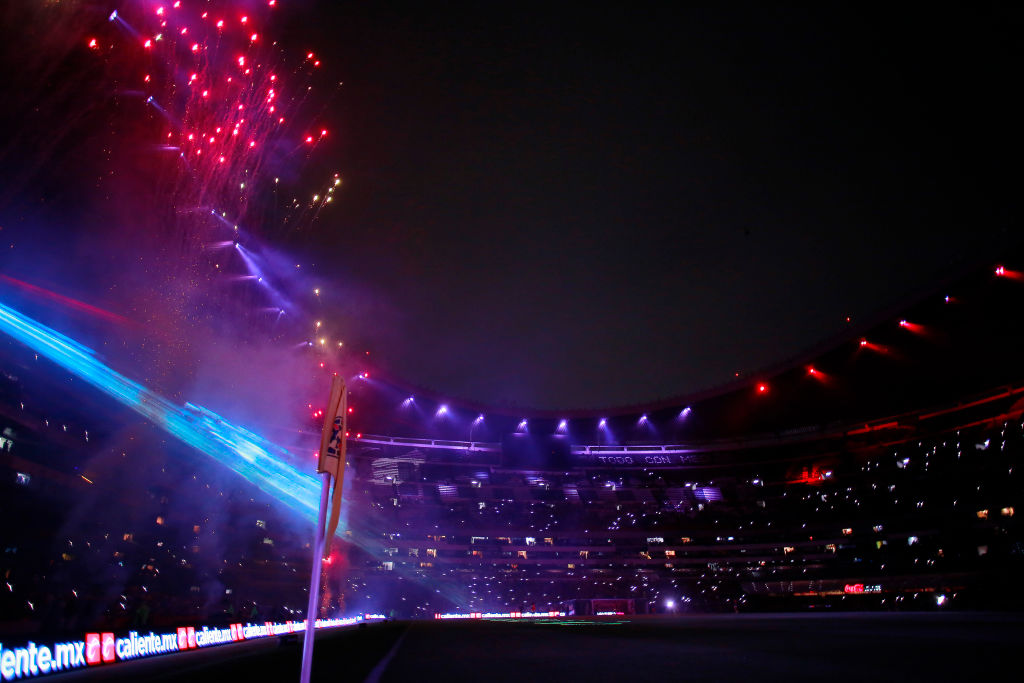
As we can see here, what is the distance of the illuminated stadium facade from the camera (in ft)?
96.0

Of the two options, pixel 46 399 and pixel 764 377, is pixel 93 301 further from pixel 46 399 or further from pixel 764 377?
pixel 764 377

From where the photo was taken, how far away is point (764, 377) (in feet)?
181

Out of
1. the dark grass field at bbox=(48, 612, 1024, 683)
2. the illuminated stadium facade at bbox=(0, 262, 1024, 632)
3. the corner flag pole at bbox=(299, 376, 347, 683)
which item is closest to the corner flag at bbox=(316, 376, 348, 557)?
the corner flag pole at bbox=(299, 376, 347, 683)

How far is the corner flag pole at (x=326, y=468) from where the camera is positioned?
479 cm

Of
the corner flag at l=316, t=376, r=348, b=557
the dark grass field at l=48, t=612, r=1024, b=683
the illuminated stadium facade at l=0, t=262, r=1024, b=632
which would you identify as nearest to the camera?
the corner flag at l=316, t=376, r=348, b=557

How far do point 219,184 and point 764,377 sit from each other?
4728cm

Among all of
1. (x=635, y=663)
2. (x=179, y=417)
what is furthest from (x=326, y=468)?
(x=179, y=417)

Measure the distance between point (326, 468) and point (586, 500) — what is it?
7290 cm

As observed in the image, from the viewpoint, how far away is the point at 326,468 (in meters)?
5.02

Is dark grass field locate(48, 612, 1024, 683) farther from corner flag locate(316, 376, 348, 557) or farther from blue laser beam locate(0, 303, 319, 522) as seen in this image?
blue laser beam locate(0, 303, 319, 522)

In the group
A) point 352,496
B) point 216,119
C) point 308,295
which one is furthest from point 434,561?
point 216,119

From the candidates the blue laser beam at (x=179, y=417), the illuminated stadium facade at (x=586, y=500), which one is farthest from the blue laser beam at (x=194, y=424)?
the illuminated stadium facade at (x=586, y=500)

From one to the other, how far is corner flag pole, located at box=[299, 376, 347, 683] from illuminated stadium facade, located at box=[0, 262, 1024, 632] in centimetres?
1419

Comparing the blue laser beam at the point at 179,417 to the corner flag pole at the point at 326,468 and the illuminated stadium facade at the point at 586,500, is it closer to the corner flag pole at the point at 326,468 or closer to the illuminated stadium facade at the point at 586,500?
the illuminated stadium facade at the point at 586,500
